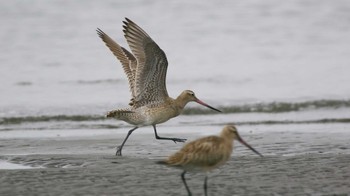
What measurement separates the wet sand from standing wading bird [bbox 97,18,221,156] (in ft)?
1.07

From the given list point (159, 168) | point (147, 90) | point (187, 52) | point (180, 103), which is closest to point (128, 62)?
point (147, 90)

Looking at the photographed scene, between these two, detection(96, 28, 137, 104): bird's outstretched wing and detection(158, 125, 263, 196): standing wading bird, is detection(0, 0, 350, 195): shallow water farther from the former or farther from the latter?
detection(96, 28, 137, 104): bird's outstretched wing

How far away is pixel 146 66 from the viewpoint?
9.69 meters

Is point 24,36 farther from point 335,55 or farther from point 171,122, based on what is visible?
point 171,122

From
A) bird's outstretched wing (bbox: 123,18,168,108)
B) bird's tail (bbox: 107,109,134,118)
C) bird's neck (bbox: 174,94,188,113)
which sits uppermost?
bird's outstretched wing (bbox: 123,18,168,108)

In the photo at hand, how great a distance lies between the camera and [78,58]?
16781 mm

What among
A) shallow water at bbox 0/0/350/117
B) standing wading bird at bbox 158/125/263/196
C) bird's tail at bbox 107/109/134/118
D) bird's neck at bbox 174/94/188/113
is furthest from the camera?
shallow water at bbox 0/0/350/117

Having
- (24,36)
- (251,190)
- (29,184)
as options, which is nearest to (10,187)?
(29,184)

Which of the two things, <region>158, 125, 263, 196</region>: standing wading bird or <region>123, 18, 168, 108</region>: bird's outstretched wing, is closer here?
<region>158, 125, 263, 196</region>: standing wading bird

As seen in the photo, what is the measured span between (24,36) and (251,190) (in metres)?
12.3

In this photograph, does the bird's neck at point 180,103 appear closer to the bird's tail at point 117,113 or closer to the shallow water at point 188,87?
the shallow water at point 188,87

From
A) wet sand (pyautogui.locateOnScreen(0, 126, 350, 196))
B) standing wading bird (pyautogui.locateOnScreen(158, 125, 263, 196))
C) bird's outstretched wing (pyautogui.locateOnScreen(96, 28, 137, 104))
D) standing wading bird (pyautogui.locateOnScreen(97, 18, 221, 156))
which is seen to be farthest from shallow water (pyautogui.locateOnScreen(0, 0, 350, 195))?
bird's outstretched wing (pyautogui.locateOnScreen(96, 28, 137, 104))

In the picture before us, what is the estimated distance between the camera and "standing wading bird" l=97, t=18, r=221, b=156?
31.3 feet

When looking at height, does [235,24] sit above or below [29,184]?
above
